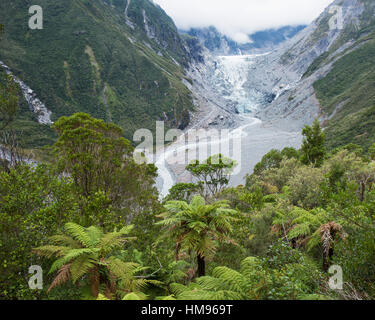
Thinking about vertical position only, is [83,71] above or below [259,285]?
above

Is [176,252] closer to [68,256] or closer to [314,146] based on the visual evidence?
[68,256]

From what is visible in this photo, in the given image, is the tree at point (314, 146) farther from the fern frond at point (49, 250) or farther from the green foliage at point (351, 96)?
the green foliage at point (351, 96)

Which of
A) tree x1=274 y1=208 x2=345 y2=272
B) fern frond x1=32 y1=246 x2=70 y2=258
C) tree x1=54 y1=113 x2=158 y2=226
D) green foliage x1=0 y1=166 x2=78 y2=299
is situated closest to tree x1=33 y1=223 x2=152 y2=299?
fern frond x1=32 y1=246 x2=70 y2=258

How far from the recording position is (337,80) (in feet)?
327

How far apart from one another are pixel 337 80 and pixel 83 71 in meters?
113

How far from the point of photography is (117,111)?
315 ft

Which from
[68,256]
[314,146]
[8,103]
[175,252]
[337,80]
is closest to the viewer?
[68,256]

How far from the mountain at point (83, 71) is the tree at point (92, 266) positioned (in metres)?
72.1

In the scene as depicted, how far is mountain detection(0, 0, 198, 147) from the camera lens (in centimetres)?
8362

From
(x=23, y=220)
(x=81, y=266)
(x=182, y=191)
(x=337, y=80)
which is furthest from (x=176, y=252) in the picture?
(x=337, y=80)

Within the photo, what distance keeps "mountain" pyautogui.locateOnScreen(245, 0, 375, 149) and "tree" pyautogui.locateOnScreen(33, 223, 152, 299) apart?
48.6m

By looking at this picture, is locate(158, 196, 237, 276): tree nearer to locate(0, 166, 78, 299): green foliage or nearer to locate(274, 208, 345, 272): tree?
locate(274, 208, 345, 272): tree

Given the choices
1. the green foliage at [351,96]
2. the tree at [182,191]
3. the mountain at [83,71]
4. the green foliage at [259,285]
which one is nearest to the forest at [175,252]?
the green foliage at [259,285]
